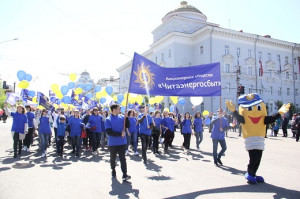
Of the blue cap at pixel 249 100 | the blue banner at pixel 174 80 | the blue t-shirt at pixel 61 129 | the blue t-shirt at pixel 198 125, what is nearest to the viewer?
the blue cap at pixel 249 100

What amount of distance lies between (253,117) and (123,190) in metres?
3.54

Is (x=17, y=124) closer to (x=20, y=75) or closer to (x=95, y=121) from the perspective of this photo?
(x=95, y=121)

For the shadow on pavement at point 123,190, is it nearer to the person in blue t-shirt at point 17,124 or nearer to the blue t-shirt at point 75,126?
the blue t-shirt at point 75,126

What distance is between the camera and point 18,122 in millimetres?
9367

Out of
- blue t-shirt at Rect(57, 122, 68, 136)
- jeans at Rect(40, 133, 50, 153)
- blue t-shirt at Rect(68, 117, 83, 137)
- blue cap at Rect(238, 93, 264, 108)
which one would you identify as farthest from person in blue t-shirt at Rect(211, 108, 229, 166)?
jeans at Rect(40, 133, 50, 153)

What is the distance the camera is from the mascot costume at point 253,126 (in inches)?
237

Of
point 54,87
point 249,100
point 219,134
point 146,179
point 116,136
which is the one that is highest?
point 54,87

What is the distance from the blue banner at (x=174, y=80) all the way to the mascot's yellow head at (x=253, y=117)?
48.4 inches

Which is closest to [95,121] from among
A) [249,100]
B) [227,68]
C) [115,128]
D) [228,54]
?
[115,128]

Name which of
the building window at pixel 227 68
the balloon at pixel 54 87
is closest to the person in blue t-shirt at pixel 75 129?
the balloon at pixel 54 87

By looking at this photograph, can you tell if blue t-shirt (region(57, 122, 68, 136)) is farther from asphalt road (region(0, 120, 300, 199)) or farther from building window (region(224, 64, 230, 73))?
building window (region(224, 64, 230, 73))

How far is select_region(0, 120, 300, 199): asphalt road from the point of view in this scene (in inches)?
203

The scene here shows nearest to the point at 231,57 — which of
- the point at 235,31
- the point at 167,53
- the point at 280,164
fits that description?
the point at 235,31

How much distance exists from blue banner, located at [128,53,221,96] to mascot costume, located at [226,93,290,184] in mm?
1221
